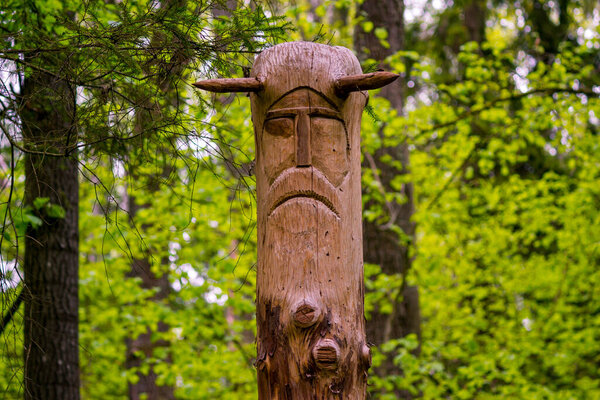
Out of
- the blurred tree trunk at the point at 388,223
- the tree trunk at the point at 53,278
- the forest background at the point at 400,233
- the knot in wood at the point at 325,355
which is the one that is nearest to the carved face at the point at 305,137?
the knot in wood at the point at 325,355

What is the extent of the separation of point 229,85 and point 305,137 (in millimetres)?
439

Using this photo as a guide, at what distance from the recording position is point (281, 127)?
3.04m

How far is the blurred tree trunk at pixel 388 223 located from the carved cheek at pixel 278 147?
14.1 ft

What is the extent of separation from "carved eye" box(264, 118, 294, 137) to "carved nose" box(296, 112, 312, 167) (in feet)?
0.13

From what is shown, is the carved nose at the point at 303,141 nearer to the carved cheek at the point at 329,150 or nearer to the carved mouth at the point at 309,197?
the carved cheek at the point at 329,150

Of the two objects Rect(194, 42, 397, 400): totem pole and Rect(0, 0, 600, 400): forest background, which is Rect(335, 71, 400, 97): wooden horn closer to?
→ Rect(194, 42, 397, 400): totem pole

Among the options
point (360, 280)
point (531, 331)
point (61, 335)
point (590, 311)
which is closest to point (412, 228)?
point (531, 331)

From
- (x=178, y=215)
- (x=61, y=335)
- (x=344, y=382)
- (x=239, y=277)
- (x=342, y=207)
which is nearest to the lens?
(x=344, y=382)

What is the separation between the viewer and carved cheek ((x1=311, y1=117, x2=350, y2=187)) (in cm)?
301

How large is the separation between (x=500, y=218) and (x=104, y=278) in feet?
19.1

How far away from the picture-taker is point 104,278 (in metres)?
8.33

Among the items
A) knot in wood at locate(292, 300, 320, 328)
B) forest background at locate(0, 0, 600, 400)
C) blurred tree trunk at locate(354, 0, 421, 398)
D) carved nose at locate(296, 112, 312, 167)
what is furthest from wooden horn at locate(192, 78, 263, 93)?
blurred tree trunk at locate(354, 0, 421, 398)

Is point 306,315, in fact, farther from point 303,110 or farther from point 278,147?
point 303,110

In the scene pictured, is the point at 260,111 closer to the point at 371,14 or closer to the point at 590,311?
the point at 371,14
